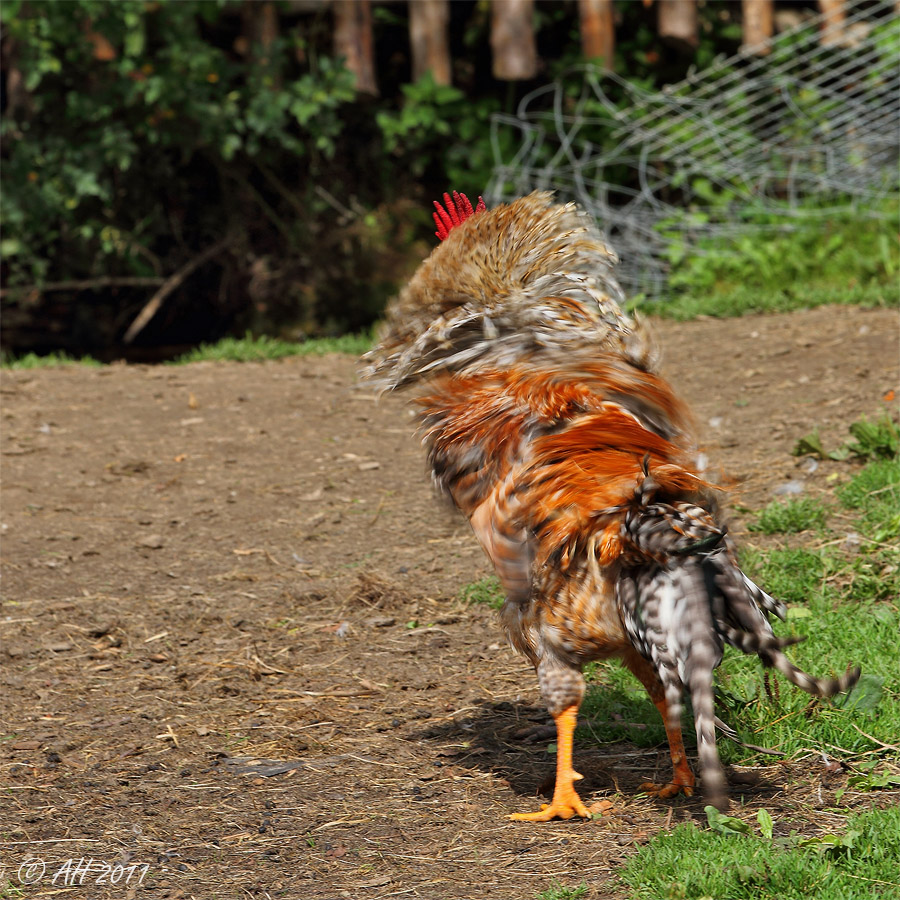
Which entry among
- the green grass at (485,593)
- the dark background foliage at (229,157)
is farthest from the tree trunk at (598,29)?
the green grass at (485,593)

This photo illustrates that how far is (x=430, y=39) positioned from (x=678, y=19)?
6.58 ft

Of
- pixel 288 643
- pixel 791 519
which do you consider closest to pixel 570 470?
pixel 288 643

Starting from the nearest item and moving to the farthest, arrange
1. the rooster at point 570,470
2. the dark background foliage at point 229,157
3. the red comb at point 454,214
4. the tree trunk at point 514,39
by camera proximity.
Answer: the rooster at point 570,470, the red comb at point 454,214, the dark background foliage at point 229,157, the tree trunk at point 514,39

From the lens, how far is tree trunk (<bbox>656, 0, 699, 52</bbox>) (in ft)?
30.2

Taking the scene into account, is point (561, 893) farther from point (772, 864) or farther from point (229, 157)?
point (229, 157)

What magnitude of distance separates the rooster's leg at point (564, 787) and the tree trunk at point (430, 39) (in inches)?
292

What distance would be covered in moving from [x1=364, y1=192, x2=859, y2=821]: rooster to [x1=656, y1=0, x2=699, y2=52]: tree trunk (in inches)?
232

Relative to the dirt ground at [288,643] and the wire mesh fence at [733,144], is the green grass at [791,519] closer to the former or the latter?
the dirt ground at [288,643]

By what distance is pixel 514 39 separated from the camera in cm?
916

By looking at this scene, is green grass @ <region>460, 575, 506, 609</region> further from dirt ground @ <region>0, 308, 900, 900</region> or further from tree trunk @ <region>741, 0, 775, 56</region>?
tree trunk @ <region>741, 0, 775, 56</region>

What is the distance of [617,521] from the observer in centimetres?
321

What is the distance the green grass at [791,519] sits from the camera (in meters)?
5.23

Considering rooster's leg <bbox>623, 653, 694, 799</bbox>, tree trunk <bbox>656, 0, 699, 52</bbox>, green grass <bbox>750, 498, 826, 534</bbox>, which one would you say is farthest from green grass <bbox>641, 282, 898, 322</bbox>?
rooster's leg <bbox>623, 653, 694, 799</bbox>

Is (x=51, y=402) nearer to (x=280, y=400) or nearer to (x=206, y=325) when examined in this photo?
(x=280, y=400)
